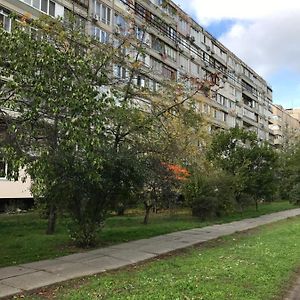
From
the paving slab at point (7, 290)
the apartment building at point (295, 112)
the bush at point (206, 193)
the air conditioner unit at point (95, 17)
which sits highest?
the apartment building at point (295, 112)

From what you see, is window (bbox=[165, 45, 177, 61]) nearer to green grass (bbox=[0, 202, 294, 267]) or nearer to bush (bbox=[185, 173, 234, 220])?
bush (bbox=[185, 173, 234, 220])

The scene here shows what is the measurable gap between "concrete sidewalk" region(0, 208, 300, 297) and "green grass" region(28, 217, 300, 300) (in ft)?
1.66

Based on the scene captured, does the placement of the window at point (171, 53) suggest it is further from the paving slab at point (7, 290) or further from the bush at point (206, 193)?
the paving slab at point (7, 290)

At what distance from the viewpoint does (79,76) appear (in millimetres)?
10188

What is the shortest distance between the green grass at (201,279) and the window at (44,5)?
20.6m

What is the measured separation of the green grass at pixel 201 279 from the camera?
7211 millimetres

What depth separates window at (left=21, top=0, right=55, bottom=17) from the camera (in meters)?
27.5

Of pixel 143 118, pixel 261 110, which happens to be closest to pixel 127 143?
pixel 143 118

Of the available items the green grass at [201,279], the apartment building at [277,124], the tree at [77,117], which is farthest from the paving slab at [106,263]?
the apartment building at [277,124]

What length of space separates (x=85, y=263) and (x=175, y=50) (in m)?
41.3

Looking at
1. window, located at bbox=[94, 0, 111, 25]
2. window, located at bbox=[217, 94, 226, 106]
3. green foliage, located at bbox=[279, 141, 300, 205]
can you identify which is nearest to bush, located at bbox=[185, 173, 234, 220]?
green foliage, located at bbox=[279, 141, 300, 205]

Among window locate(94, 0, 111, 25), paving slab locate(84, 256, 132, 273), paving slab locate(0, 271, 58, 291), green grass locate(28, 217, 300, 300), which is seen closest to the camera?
green grass locate(28, 217, 300, 300)

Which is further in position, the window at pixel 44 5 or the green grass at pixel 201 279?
the window at pixel 44 5

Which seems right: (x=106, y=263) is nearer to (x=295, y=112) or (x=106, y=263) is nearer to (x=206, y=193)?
(x=206, y=193)
